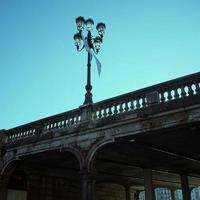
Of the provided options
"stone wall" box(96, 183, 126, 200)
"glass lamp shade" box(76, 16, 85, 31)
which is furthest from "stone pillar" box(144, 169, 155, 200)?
"glass lamp shade" box(76, 16, 85, 31)

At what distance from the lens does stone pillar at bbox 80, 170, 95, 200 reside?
33.4 ft

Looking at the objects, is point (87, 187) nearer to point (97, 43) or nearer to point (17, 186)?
point (17, 186)

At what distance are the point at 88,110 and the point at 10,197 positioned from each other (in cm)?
607

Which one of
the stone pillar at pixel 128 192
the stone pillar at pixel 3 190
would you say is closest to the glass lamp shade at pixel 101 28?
the stone pillar at pixel 3 190

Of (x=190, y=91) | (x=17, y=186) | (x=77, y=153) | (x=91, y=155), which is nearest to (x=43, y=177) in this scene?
(x=17, y=186)

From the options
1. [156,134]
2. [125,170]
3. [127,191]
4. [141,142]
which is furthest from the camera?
[127,191]

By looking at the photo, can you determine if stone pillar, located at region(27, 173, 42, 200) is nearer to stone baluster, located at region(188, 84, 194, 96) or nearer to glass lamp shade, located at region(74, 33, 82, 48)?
glass lamp shade, located at region(74, 33, 82, 48)

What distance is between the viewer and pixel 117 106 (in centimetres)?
1044

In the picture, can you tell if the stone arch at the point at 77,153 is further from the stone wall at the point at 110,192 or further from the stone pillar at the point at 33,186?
the stone wall at the point at 110,192

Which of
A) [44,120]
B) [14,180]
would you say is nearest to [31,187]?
[14,180]

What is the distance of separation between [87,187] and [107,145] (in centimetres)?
149

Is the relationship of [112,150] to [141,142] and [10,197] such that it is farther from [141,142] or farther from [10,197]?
[10,197]

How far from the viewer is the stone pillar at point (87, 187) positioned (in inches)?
401

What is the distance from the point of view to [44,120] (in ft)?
41.2
